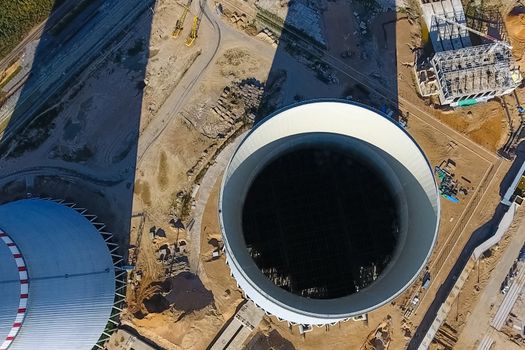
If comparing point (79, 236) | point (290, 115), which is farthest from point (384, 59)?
point (79, 236)

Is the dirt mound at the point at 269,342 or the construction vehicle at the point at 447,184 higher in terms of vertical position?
the construction vehicle at the point at 447,184

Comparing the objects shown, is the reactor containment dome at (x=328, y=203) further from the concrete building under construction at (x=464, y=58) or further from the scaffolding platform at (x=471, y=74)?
the concrete building under construction at (x=464, y=58)

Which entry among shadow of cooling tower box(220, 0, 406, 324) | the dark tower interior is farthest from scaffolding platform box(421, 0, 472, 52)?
the dark tower interior

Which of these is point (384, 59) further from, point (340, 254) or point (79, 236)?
point (79, 236)

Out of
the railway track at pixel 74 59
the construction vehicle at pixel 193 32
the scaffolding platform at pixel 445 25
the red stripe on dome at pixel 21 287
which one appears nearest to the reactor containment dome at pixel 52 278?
the red stripe on dome at pixel 21 287

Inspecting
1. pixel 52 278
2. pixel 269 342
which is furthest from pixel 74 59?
pixel 269 342

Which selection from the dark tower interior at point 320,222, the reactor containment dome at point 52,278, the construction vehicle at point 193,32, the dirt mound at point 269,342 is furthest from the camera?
the construction vehicle at point 193,32
